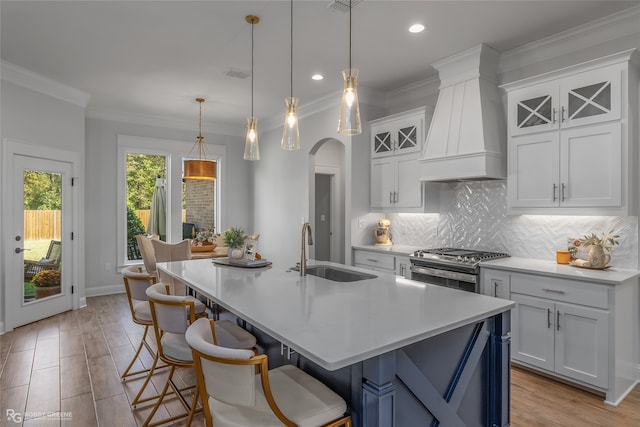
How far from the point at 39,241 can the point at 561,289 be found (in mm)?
5641

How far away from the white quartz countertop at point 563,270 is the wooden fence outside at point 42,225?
5.11 meters

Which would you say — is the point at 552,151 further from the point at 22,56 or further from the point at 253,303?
the point at 22,56

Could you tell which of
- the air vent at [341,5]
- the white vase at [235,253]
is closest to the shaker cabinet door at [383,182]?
the air vent at [341,5]

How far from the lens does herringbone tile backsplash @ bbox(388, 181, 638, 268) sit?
10.5 ft

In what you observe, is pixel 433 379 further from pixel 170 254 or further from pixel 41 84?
pixel 41 84

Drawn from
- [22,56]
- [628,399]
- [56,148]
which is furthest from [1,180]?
[628,399]

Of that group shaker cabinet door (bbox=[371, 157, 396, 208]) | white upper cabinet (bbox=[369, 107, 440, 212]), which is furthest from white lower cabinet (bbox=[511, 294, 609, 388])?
shaker cabinet door (bbox=[371, 157, 396, 208])

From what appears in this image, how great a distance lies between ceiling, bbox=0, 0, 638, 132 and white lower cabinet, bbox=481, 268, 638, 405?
2127 mm

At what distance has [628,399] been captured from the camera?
281cm

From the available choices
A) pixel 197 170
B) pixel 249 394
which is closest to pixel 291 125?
pixel 249 394

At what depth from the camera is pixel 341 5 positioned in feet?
9.69

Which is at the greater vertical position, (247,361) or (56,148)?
(56,148)

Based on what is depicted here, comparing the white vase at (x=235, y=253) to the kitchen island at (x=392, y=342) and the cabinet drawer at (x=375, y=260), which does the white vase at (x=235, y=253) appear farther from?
the cabinet drawer at (x=375, y=260)

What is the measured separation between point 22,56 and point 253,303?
4049mm
